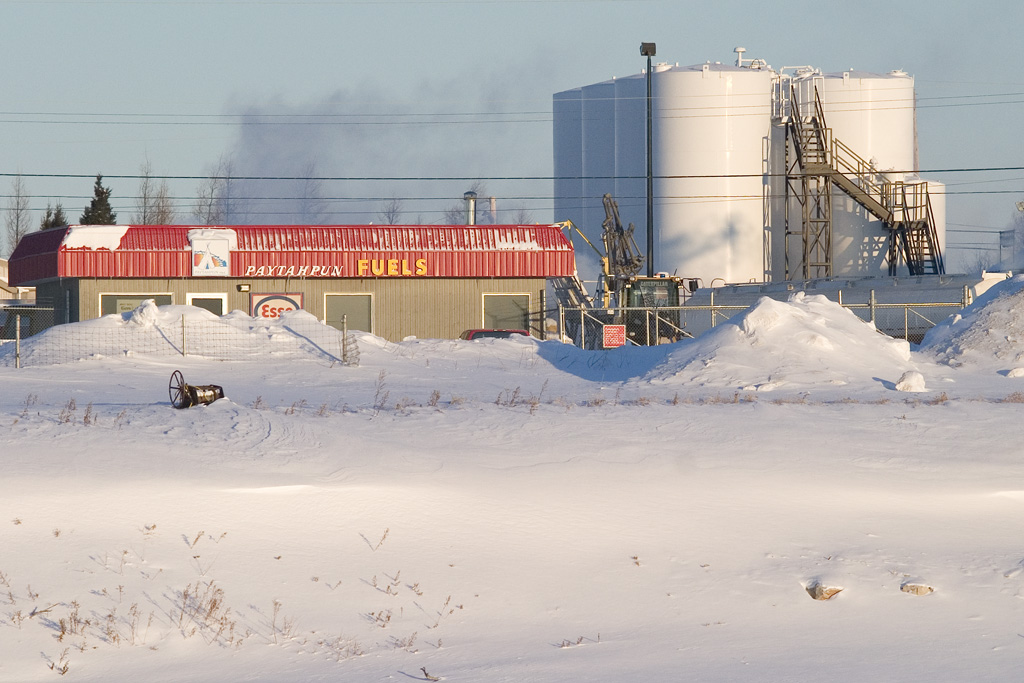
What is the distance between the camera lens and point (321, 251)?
39375mm

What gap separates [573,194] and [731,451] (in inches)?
1854

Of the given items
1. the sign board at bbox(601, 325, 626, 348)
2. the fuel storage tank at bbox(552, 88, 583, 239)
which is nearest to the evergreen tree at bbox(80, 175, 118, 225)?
the fuel storage tank at bbox(552, 88, 583, 239)

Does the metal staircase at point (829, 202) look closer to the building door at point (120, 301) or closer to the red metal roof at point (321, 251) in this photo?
the red metal roof at point (321, 251)

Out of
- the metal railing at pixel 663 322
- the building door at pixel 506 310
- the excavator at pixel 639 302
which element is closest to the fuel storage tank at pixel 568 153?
Answer: the excavator at pixel 639 302

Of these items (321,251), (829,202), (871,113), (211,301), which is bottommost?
(211,301)

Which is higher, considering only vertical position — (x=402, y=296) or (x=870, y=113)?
(x=870, y=113)

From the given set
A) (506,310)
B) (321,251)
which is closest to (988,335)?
(506,310)

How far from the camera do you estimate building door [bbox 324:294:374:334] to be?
131 ft

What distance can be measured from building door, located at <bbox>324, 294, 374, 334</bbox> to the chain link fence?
10.2 m

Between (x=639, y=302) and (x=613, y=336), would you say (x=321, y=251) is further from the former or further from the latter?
(x=613, y=336)

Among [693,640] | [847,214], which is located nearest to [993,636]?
[693,640]

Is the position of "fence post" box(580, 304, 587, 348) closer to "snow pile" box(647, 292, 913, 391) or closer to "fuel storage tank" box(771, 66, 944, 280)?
"snow pile" box(647, 292, 913, 391)

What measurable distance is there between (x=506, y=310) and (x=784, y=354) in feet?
56.4

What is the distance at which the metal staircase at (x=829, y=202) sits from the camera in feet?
173
